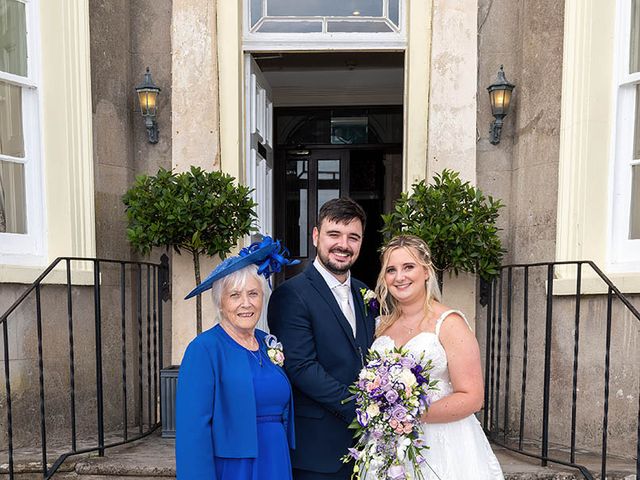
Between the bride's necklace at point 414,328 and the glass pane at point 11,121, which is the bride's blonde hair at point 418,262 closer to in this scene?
the bride's necklace at point 414,328

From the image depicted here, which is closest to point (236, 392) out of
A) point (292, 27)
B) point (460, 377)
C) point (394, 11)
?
point (460, 377)

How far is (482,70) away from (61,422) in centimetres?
408

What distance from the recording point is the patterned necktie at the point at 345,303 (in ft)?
7.34

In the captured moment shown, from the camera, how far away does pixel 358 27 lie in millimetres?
4465

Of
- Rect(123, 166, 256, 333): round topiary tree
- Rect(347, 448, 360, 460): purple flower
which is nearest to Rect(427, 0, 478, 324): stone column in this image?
Rect(123, 166, 256, 333): round topiary tree

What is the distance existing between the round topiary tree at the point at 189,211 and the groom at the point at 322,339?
175 cm

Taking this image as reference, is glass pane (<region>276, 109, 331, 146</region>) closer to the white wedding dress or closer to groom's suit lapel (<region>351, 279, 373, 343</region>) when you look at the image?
groom's suit lapel (<region>351, 279, 373, 343</region>)

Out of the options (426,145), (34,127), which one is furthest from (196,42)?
(426,145)

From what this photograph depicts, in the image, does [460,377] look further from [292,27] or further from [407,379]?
[292,27]

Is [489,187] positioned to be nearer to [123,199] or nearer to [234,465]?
[123,199]

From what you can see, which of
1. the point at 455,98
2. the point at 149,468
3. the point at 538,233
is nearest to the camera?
the point at 149,468

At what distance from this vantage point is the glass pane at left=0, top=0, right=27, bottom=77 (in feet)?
12.0

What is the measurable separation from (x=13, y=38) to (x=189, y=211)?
1693mm

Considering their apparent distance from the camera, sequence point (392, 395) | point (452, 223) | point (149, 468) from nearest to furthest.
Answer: point (392, 395) → point (149, 468) → point (452, 223)
